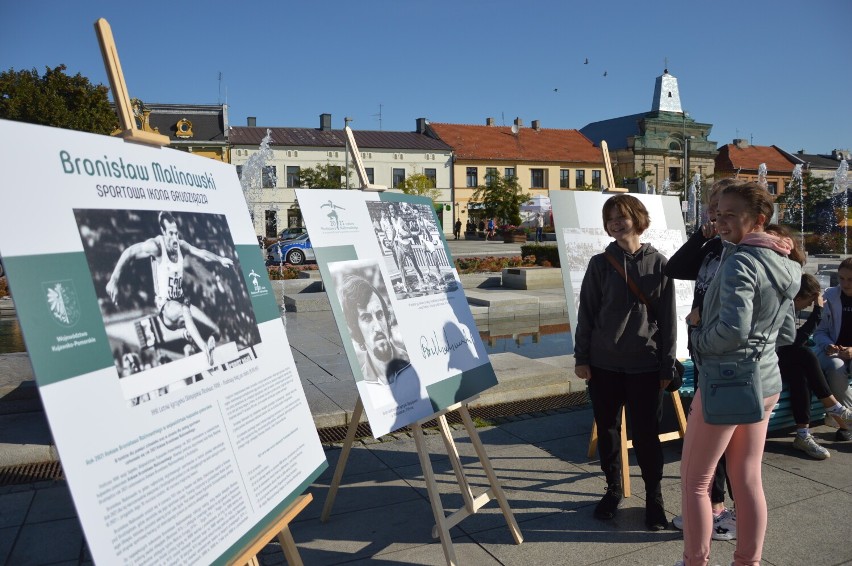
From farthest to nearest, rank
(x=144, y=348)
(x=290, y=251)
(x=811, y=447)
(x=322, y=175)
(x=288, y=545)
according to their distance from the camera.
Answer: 1. (x=322, y=175)
2. (x=290, y=251)
3. (x=811, y=447)
4. (x=288, y=545)
5. (x=144, y=348)

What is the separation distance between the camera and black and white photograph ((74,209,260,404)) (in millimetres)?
1925

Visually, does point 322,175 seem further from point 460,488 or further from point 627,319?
point 460,488

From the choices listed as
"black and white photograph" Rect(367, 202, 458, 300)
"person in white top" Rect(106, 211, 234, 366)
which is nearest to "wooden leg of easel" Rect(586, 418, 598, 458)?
"black and white photograph" Rect(367, 202, 458, 300)

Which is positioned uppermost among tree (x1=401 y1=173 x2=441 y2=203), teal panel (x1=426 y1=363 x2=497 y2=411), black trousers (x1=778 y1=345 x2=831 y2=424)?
tree (x1=401 y1=173 x2=441 y2=203)

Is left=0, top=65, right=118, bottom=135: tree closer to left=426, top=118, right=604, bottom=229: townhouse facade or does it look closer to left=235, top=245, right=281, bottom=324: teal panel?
left=235, top=245, right=281, bottom=324: teal panel

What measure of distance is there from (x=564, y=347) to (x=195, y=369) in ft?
29.0

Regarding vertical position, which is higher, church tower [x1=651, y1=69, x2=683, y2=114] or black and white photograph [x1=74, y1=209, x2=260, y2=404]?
church tower [x1=651, y1=69, x2=683, y2=114]

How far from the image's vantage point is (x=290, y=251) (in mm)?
25703

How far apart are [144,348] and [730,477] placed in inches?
103

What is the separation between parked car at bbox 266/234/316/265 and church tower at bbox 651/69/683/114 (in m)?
60.2

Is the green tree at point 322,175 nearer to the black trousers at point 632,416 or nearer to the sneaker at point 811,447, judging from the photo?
the sneaker at point 811,447

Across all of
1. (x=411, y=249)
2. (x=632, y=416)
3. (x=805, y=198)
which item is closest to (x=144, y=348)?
(x=411, y=249)

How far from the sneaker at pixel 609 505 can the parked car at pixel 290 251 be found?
72.1 feet

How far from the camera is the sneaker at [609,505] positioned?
402cm
